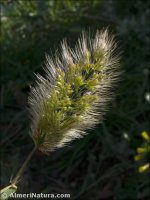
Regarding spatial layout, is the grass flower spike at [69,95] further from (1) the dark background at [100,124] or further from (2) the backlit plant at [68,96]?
(1) the dark background at [100,124]

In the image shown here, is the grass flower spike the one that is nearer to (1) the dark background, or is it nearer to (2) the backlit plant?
(2) the backlit plant

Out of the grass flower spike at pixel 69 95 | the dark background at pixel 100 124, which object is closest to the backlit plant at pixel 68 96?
the grass flower spike at pixel 69 95

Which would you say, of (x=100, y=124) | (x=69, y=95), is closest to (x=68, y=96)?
(x=69, y=95)

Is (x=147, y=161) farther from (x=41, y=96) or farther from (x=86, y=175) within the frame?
(x=41, y=96)

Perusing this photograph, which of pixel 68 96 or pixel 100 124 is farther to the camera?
pixel 100 124

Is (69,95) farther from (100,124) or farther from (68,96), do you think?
(100,124)

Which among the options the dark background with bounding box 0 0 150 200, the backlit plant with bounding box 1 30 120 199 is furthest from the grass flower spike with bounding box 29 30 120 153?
the dark background with bounding box 0 0 150 200
